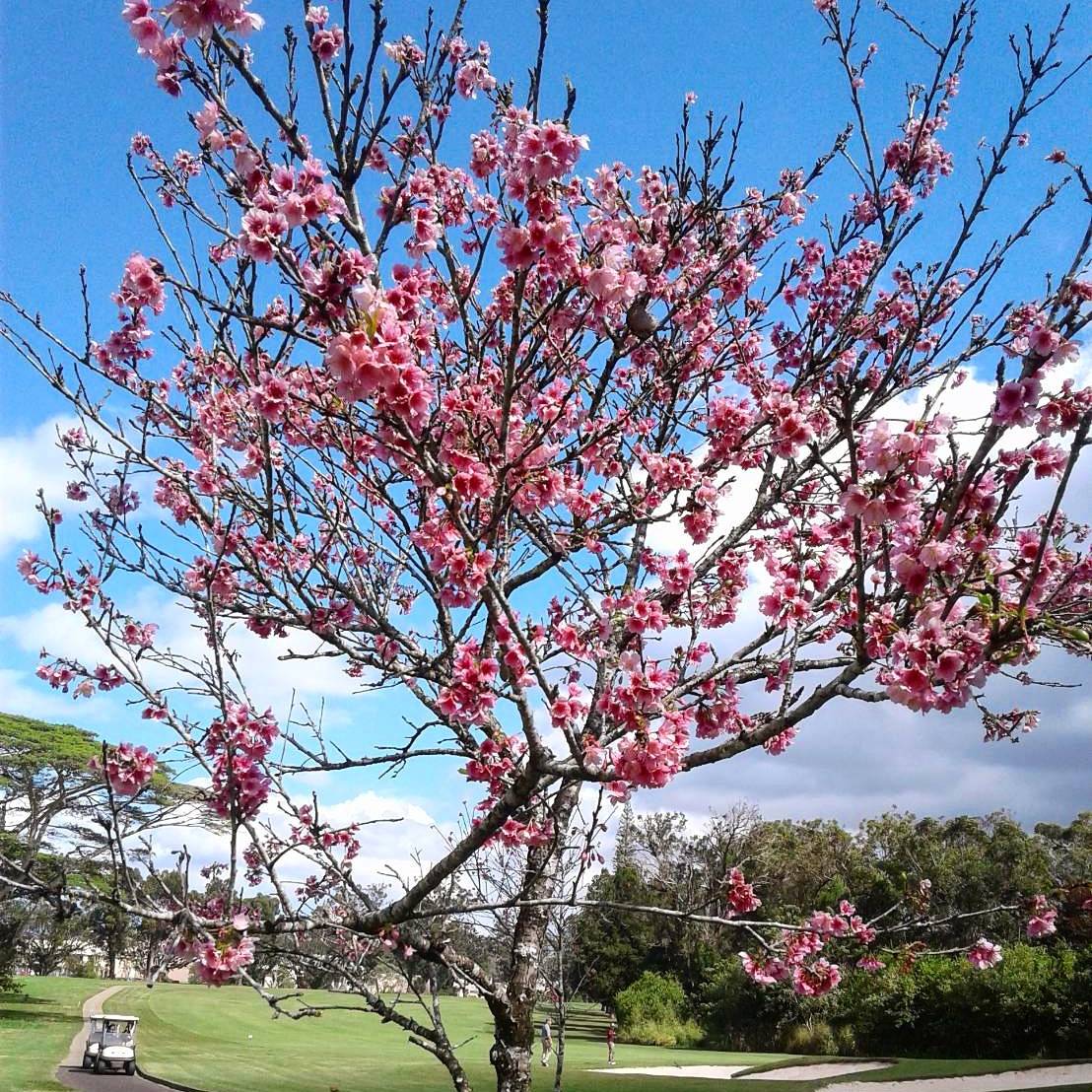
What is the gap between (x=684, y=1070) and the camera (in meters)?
19.5

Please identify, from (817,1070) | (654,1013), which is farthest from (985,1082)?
(654,1013)

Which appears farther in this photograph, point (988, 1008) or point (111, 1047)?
point (988, 1008)

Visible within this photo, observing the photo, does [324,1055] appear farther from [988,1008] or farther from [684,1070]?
[988,1008]

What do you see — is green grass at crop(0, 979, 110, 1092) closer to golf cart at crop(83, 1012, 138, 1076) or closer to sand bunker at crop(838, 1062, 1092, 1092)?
golf cart at crop(83, 1012, 138, 1076)

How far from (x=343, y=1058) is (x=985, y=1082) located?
1571 centimetres

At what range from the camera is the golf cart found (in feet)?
57.0

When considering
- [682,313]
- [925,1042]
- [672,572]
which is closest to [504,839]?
[672,572]

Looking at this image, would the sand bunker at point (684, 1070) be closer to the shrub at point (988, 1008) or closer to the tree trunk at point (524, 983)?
the shrub at point (988, 1008)

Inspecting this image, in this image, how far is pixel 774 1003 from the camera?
24.8 metres

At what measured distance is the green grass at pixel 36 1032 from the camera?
15.7 meters

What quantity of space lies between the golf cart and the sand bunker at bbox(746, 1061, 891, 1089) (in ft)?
42.9

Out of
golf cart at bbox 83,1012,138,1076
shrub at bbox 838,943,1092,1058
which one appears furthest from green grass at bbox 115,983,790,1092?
shrub at bbox 838,943,1092,1058

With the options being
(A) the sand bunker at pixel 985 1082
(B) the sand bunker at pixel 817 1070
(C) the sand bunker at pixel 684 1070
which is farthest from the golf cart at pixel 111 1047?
(A) the sand bunker at pixel 985 1082

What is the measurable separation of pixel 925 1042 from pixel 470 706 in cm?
2267
